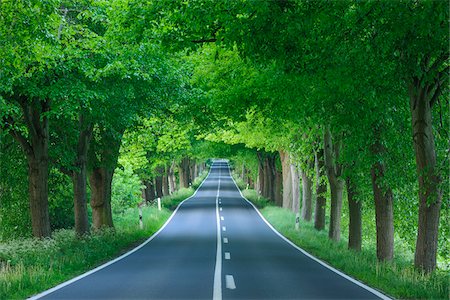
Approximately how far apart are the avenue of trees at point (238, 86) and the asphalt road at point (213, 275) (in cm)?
254

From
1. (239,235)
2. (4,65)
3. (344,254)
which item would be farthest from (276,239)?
(4,65)

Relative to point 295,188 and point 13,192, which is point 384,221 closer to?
point 13,192

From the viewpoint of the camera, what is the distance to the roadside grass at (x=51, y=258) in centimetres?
1152

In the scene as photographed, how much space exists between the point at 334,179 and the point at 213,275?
472 inches

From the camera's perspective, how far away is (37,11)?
1215cm

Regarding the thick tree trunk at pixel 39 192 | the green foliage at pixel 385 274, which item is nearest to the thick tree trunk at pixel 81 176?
the thick tree trunk at pixel 39 192

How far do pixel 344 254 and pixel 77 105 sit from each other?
917 centimetres

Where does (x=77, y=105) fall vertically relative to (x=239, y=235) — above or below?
above

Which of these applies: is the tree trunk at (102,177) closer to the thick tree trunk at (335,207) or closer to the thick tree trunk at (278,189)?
the thick tree trunk at (335,207)

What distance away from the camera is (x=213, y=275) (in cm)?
1371

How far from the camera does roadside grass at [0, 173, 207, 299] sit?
1152 centimetres

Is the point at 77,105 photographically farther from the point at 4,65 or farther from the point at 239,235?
the point at 239,235

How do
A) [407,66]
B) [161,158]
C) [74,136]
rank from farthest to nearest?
[161,158] < [74,136] < [407,66]

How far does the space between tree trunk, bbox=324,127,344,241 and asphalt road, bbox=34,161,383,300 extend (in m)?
2.30
